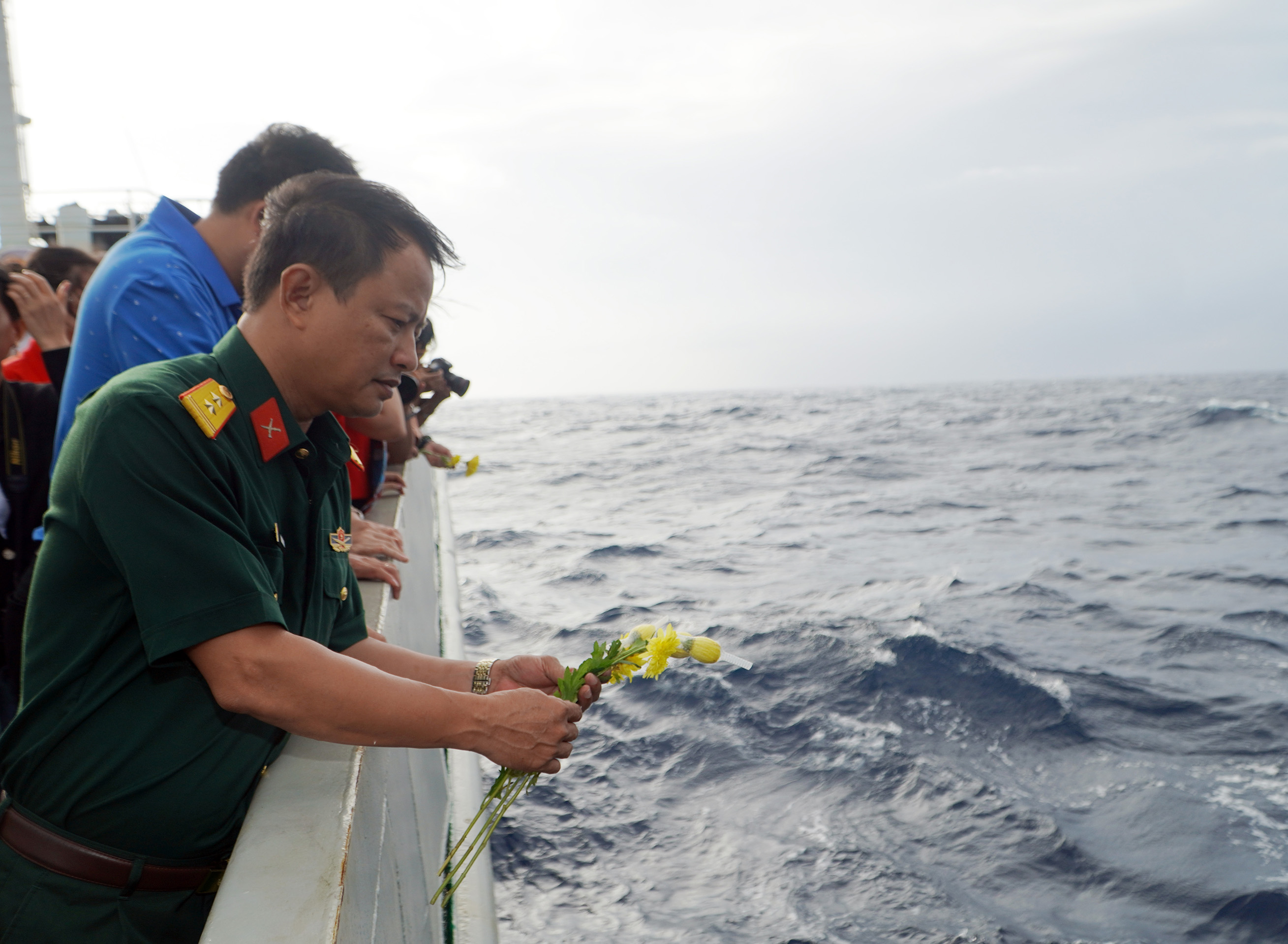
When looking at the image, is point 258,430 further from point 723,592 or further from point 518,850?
point 723,592

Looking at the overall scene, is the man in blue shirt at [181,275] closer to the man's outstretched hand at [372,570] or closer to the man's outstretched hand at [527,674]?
the man's outstretched hand at [372,570]

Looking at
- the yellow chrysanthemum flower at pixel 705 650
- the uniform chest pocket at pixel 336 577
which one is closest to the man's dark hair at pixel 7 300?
the uniform chest pocket at pixel 336 577

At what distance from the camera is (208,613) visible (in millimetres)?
1234

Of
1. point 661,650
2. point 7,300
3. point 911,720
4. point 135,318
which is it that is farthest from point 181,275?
point 911,720

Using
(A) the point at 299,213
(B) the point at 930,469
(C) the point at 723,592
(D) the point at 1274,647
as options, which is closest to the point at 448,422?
(B) the point at 930,469

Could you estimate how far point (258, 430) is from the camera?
1.45 meters

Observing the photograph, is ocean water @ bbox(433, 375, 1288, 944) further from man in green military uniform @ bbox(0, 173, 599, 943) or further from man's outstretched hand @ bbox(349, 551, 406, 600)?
man in green military uniform @ bbox(0, 173, 599, 943)

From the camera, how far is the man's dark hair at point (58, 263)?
364cm

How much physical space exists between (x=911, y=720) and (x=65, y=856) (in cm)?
457

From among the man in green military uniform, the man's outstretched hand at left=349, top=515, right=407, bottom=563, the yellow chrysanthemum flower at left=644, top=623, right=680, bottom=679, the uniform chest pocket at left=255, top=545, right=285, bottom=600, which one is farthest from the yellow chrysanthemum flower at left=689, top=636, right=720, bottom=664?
the man's outstretched hand at left=349, top=515, right=407, bottom=563

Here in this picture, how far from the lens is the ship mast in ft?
45.0

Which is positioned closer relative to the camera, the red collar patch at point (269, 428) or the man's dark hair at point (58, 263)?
the red collar patch at point (269, 428)

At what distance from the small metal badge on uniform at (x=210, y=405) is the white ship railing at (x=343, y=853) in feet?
1.97

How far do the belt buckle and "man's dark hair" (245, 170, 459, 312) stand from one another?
902mm
